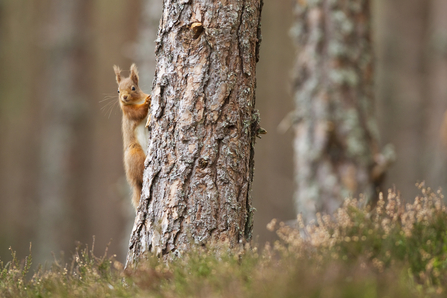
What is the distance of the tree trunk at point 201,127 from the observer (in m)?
2.56

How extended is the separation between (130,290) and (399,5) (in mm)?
11371

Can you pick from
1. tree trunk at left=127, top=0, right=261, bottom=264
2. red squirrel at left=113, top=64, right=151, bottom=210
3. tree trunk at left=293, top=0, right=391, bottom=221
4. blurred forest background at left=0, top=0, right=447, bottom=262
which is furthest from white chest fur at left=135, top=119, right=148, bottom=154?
tree trunk at left=293, top=0, right=391, bottom=221

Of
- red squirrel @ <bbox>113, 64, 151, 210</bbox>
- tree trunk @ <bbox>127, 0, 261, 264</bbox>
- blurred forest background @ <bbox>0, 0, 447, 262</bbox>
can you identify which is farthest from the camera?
blurred forest background @ <bbox>0, 0, 447, 262</bbox>

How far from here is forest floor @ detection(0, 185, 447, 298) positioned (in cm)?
175

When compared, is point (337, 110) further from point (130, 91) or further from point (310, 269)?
point (310, 269)

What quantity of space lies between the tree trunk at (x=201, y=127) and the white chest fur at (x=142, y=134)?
0.61 meters

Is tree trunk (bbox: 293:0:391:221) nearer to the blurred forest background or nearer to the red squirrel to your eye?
the blurred forest background

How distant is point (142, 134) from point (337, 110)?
278 centimetres

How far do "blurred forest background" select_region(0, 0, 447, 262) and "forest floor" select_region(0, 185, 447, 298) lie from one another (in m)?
1.90

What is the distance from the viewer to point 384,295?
1.66 m

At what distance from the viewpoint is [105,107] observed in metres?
10.7

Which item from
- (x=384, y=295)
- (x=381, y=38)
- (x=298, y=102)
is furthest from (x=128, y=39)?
(x=384, y=295)

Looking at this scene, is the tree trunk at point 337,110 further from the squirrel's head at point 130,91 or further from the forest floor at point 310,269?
the squirrel's head at point 130,91

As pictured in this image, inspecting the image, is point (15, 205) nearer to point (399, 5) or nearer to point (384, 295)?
point (399, 5)
